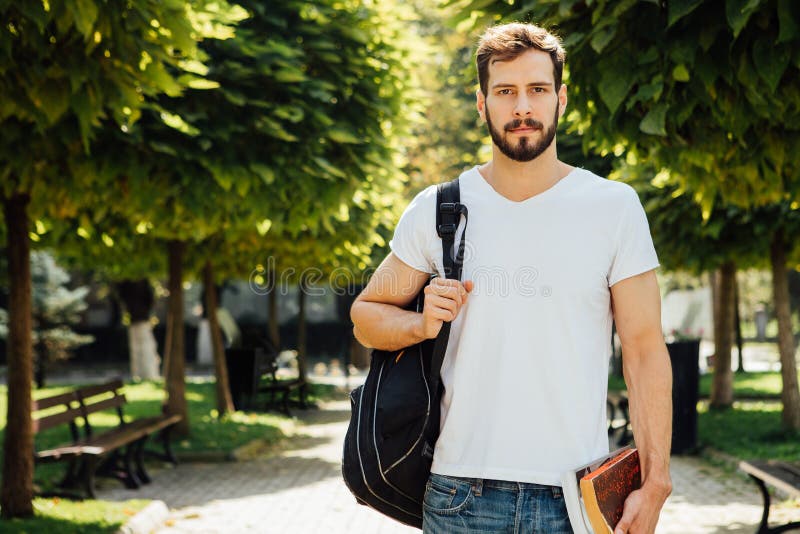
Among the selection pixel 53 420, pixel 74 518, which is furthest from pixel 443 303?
pixel 53 420

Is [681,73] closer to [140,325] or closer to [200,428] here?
[200,428]

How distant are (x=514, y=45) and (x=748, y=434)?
42.1ft

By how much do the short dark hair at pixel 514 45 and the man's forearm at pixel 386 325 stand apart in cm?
69

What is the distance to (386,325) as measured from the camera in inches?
114

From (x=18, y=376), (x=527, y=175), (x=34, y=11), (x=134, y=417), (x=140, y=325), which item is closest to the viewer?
(x=527, y=175)

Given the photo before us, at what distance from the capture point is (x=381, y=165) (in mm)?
10180

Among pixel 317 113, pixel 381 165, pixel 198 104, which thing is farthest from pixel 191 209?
pixel 381 165

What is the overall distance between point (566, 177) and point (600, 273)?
31 cm

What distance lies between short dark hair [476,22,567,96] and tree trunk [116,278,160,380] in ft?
85.1

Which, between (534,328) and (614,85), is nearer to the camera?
(534,328)

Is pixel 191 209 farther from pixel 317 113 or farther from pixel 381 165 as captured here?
pixel 381 165

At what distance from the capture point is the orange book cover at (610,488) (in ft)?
8.28

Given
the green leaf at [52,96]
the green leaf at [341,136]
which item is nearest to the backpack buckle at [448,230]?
the green leaf at [52,96]

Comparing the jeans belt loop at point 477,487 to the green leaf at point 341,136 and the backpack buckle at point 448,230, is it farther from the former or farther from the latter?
the green leaf at point 341,136
